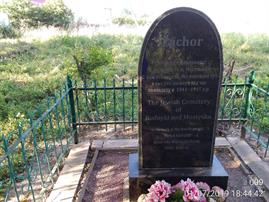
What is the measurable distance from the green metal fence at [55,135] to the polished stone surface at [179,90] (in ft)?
3.98

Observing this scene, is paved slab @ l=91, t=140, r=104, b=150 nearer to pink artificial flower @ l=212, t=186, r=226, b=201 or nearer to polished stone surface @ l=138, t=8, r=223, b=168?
polished stone surface @ l=138, t=8, r=223, b=168

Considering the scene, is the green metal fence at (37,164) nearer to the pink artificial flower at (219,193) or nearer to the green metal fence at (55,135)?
the green metal fence at (55,135)

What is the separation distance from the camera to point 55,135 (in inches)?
190

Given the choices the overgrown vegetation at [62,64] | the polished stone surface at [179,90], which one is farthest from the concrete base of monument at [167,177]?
the overgrown vegetation at [62,64]

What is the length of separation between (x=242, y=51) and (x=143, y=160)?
10043 mm

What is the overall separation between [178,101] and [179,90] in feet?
0.41

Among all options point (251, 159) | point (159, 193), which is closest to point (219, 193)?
point (159, 193)

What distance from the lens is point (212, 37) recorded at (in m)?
2.64

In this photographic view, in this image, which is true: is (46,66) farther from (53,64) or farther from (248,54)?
(248,54)

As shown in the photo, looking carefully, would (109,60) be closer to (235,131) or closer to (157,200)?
(235,131)

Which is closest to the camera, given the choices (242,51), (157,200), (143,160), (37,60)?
(157,200)

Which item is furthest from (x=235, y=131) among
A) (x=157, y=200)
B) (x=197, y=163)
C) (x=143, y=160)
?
(x=157, y=200)

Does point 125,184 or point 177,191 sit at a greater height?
point 177,191

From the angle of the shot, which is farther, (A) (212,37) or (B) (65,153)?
(B) (65,153)
